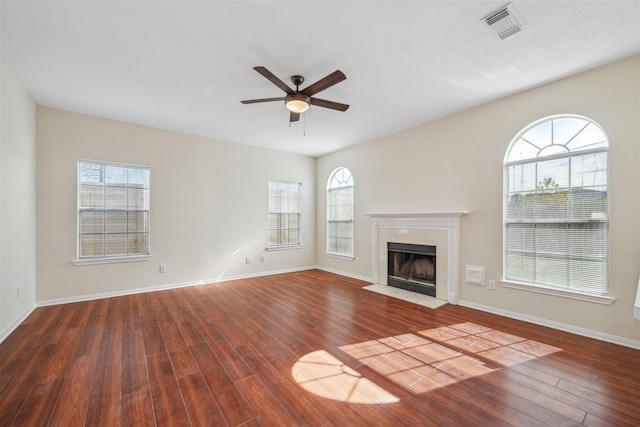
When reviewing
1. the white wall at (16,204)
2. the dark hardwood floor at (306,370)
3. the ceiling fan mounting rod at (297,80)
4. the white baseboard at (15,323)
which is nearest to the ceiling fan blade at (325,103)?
the ceiling fan mounting rod at (297,80)

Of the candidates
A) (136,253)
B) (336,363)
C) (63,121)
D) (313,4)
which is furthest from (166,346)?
(63,121)

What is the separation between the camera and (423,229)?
4.56 m

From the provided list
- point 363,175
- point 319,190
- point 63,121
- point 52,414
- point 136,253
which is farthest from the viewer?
point 319,190

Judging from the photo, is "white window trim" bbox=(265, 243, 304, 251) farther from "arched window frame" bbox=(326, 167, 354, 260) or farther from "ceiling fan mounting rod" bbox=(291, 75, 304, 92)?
"ceiling fan mounting rod" bbox=(291, 75, 304, 92)

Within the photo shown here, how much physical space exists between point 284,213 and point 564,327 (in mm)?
5168

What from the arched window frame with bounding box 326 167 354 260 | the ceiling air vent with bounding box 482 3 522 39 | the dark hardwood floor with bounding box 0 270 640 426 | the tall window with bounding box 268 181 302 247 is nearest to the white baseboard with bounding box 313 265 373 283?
the arched window frame with bounding box 326 167 354 260

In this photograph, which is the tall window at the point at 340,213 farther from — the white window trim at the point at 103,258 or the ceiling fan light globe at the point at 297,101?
the white window trim at the point at 103,258

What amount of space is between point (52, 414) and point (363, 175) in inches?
207

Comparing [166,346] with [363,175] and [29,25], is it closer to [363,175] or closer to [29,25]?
[29,25]

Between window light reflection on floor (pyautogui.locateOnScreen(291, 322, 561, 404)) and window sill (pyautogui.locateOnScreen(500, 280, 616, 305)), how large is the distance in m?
0.74

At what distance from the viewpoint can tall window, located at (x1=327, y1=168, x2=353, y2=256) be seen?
6.15 meters

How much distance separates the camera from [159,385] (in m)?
2.09

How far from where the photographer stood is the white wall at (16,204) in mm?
2885

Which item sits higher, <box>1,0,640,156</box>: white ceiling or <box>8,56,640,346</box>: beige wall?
<box>1,0,640,156</box>: white ceiling
